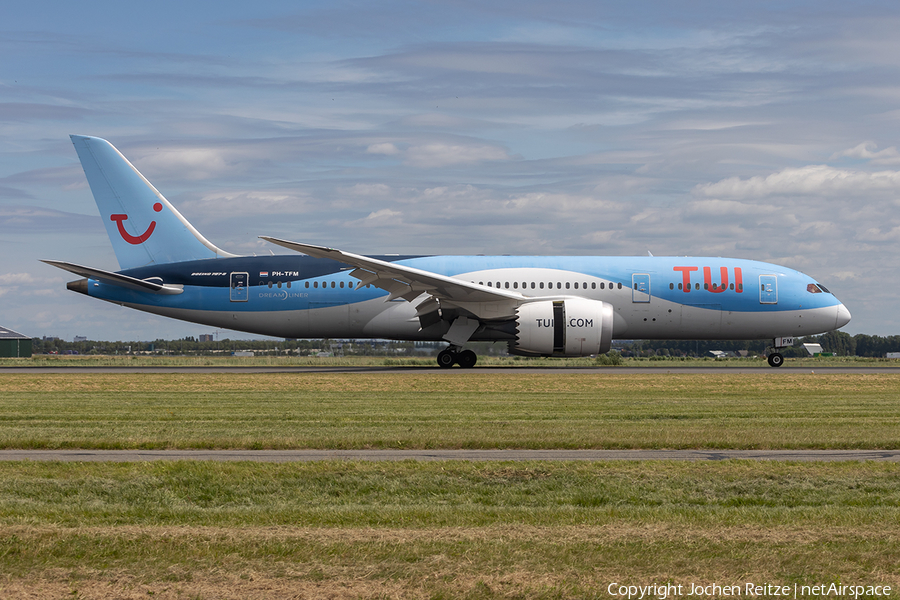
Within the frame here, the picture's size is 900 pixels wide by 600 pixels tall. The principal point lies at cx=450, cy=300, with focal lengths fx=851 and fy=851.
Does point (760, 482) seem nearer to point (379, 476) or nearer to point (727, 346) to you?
point (379, 476)

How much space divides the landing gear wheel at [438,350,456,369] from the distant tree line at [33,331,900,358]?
99 centimetres

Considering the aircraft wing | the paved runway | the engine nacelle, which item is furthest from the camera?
the engine nacelle

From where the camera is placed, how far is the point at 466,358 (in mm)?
31781

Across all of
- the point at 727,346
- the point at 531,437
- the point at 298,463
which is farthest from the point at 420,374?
the point at 727,346

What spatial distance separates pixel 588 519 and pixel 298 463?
4121mm

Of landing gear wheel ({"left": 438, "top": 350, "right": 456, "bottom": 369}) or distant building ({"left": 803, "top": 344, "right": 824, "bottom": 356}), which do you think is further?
distant building ({"left": 803, "top": 344, "right": 824, "bottom": 356})

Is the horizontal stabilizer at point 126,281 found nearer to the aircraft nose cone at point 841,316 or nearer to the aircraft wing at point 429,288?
the aircraft wing at point 429,288

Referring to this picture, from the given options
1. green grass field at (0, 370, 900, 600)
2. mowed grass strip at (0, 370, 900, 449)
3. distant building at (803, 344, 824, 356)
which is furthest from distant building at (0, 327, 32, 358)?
distant building at (803, 344, 824, 356)

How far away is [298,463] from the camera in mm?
10352

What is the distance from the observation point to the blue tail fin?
33.3 meters

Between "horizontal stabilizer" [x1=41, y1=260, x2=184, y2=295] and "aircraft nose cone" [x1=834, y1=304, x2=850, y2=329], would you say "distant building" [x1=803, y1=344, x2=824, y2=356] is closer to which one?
"aircraft nose cone" [x1=834, y1=304, x2=850, y2=329]

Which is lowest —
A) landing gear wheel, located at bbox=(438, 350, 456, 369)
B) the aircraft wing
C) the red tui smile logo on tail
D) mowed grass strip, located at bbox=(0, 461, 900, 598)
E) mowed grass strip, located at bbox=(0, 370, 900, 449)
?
mowed grass strip, located at bbox=(0, 461, 900, 598)

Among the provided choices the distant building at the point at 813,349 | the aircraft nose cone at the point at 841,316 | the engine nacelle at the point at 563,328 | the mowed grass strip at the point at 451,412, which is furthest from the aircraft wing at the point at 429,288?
the distant building at the point at 813,349

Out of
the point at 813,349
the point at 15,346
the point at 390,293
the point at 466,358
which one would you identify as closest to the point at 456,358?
the point at 466,358
